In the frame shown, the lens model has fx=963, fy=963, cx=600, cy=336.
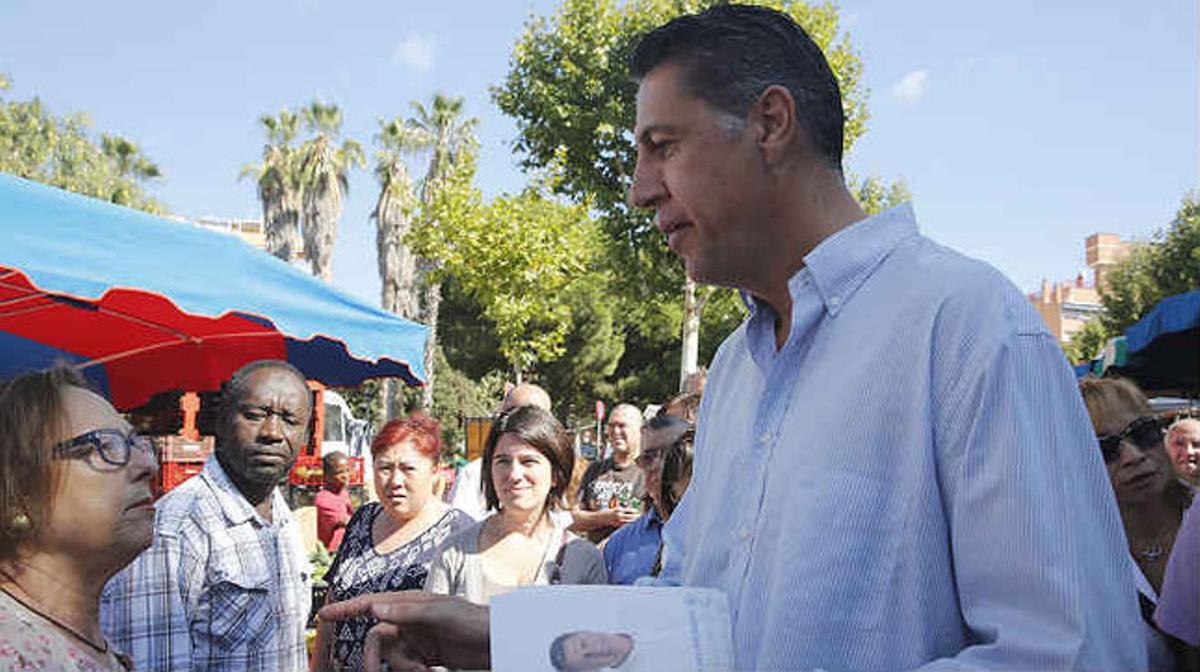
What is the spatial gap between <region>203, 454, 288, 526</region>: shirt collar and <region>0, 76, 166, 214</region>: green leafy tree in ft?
92.7

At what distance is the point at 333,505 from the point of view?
28.7 feet

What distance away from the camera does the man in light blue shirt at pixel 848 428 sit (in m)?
1.08

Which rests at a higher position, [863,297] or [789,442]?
[863,297]

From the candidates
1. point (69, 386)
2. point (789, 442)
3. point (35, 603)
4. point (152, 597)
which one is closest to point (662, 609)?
point (789, 442)

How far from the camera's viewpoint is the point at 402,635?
149 cm

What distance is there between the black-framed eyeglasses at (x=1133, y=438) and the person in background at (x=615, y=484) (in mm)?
2699

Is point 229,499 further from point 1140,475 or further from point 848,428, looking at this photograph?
point 1140,475

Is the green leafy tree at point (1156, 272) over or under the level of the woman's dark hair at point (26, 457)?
over

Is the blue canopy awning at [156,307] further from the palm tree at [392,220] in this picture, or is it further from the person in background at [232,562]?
the palm tree at [392,220]

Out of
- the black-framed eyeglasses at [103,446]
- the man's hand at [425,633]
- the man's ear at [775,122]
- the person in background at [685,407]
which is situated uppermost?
the man's ear at [775,122]

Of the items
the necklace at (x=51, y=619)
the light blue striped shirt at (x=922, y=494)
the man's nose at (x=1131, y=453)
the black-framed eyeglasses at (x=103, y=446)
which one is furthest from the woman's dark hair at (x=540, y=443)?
the light blue striped shirt at (x=922, y=494)

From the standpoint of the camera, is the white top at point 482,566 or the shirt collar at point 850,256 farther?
the white top at point 482,566

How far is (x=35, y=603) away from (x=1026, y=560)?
2065mm

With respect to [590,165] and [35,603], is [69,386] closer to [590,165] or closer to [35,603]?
[35,603]
